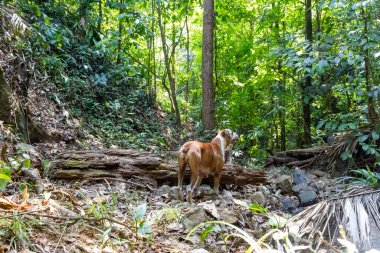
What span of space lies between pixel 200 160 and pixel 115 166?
4.81 ft

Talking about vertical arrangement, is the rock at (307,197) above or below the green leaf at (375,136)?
below

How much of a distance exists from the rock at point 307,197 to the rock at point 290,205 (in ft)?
0.45

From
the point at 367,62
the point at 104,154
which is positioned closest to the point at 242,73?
the point at 367,62

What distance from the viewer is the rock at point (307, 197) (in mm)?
6109

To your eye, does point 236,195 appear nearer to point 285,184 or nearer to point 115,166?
point 285,184

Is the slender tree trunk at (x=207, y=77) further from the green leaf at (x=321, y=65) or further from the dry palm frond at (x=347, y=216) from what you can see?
the dry palm frond at (x=347, y=216)

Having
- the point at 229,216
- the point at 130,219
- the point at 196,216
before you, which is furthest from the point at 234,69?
the point at 130,219

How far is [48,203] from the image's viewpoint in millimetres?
3424

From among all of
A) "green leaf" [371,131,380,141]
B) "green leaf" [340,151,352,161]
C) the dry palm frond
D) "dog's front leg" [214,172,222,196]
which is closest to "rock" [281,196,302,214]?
"dog's front leg" [214,172,222,196]

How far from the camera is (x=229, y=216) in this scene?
4.54 meters

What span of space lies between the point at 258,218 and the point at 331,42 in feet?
12.6

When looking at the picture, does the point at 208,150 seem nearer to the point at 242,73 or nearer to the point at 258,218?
the point at 258,218

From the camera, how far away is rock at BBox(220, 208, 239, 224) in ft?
14.6

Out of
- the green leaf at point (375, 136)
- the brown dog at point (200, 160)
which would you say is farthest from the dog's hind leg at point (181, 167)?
the green leaf at point (375, 136)
